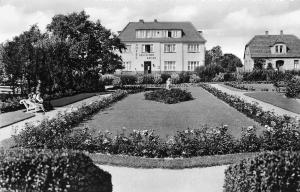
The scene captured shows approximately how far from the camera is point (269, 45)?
6638cm

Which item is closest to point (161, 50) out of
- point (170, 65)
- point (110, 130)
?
point (170, 65)

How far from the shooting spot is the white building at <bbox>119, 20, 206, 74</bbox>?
64.4 metres

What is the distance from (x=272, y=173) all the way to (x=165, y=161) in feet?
16.1

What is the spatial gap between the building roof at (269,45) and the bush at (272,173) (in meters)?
59.9

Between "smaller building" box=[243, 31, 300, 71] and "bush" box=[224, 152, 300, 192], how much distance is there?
2282 inches

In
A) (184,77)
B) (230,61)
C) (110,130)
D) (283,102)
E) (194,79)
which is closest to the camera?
(110,130)

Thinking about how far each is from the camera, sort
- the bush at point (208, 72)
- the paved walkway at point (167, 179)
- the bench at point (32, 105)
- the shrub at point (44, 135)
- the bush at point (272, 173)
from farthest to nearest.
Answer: the bush at point (208, 72)
the bench at point (32, 105)
the shrub at point (44, 135)
the paved walkway at point (167, 179)
the bush at point (272, 173)

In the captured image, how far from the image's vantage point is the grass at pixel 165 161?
37.7ft

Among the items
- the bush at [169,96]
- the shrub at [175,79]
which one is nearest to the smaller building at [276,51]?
the shrub at [175,79]

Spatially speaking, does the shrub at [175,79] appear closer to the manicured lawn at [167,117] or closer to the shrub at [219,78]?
the shrub at [219,78]

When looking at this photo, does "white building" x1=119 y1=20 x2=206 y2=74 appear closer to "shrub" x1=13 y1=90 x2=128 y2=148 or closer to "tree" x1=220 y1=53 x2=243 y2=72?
"tree" x1=220 y1=53 x2=243 y2=72

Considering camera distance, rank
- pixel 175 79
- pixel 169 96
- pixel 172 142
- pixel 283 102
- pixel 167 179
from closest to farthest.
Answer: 1. pixel 167 179
2. pixel 172 142
3. pixel 283 102
4. pixel 169 96
5. pixel 175 79

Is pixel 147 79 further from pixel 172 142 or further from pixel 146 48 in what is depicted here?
pixel 172 142

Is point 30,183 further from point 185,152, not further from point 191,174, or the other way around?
point 185,152
